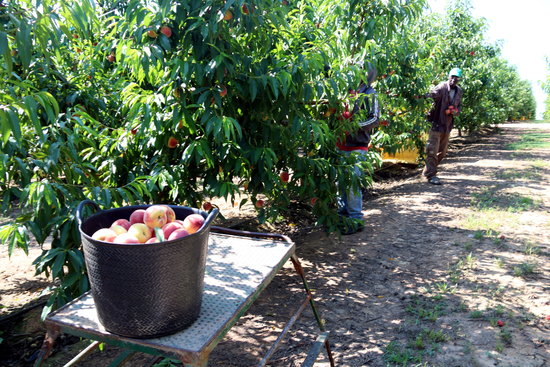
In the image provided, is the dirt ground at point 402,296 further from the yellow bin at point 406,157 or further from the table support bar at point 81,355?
the yellow bin at point 406,157

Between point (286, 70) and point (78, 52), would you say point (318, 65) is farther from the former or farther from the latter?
point (78, 52)

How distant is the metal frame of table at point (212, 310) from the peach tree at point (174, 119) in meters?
0.57

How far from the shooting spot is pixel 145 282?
133cm

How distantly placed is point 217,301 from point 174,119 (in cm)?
140

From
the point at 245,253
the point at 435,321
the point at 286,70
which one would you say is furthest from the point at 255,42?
the point at 435,321

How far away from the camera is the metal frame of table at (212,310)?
136cm

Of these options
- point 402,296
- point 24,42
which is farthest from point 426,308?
point 24,42

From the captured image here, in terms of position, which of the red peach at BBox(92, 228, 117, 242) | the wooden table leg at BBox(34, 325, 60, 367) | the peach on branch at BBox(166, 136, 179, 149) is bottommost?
the wooden table leg at BBox(34, 325, 60, 367)

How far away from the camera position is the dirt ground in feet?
8.78

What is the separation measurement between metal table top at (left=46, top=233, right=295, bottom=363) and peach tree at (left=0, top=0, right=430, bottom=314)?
59 centimetres

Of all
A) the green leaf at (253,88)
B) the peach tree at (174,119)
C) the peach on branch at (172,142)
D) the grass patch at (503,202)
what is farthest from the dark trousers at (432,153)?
the peach on branch at (172,142)

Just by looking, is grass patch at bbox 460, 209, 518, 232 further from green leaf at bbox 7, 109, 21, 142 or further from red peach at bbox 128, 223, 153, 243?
green leaf at bbox 7, 109, 21, 142

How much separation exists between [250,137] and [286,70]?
56 centimetres

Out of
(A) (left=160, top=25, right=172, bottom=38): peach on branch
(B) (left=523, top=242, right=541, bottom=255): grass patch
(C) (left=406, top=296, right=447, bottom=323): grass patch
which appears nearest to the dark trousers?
(B) (left=523, top=242, right=541, bottom=255): grass patch
